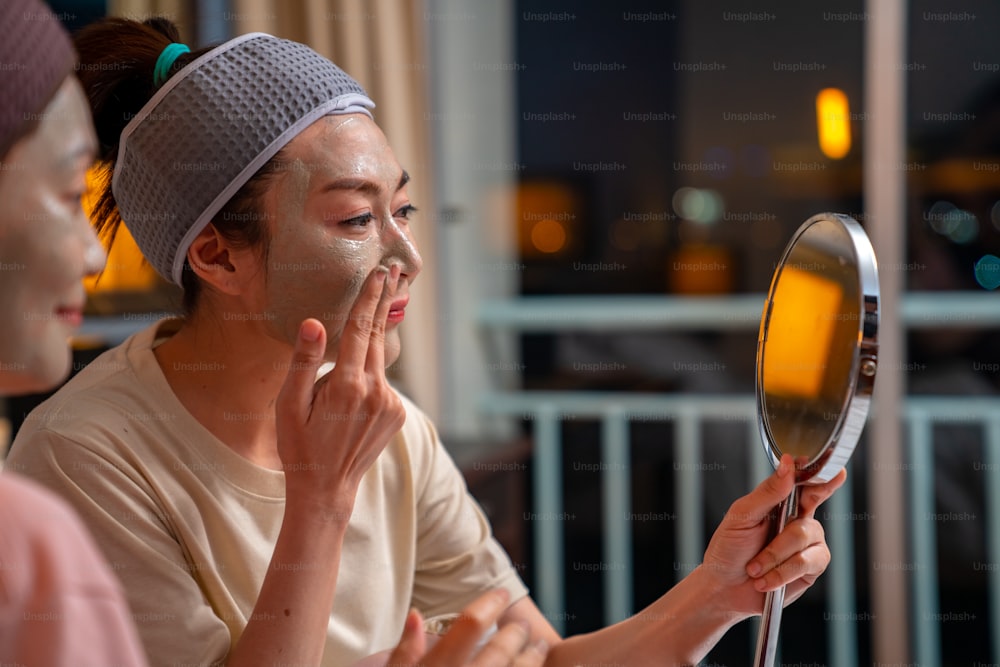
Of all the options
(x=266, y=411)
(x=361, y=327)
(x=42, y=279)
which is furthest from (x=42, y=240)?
(x=266, y=411)

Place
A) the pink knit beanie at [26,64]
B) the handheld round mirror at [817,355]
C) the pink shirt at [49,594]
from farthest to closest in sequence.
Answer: the handheld round mirror at [817,355] < the pink knit beanie at [26,64] < the pink shirt at [49,594]

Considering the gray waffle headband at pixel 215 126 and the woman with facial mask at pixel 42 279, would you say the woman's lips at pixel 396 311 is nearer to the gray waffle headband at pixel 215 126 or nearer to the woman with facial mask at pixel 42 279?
the gray waffle headband at pixel 215 126

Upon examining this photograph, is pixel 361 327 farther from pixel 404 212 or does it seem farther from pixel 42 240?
pixel 42 240

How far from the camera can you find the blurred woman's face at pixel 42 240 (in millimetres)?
616

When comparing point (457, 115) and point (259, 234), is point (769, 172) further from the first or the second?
point (259, 234)

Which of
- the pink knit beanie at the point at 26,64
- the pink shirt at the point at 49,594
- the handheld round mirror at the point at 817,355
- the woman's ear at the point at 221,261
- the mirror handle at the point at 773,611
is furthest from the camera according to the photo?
the woman's ear at the point at 221,261

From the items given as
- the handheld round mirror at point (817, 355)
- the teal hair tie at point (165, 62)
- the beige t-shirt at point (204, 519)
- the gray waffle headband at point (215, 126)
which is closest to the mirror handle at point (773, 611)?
the handheld round mirror at point (817, 355)

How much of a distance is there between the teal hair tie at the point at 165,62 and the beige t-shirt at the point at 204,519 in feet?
0.94

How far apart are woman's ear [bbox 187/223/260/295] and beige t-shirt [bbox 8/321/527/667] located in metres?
0.11

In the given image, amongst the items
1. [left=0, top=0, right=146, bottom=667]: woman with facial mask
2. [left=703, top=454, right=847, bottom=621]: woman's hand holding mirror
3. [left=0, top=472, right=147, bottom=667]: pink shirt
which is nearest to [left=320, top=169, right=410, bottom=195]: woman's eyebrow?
[left=0, top=0, right=146, bottom=667]: woman with facial mask

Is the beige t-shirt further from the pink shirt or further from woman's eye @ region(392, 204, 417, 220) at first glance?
the pink shirt

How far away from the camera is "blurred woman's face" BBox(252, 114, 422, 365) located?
41.5 inches

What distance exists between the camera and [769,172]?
286cm

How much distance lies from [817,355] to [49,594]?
615mm
